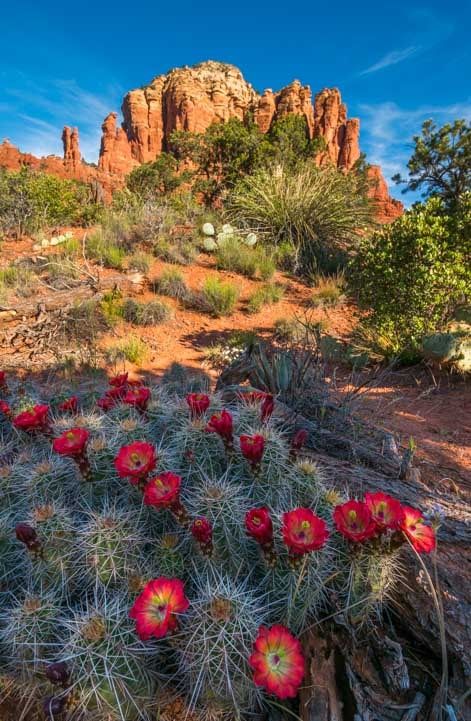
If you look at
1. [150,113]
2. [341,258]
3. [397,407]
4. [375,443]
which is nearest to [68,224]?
[341,258]

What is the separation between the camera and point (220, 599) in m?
1.12

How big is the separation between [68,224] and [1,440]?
12.0 meters

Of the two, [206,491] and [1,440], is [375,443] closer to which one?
[206,491]

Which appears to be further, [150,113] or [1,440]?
[150,113]

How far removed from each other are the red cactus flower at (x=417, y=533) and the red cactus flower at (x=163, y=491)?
700mm

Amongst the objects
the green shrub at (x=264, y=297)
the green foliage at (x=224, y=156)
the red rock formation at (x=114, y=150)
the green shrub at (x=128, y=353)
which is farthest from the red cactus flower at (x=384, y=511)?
the red rock formation at (x=114, y=150)

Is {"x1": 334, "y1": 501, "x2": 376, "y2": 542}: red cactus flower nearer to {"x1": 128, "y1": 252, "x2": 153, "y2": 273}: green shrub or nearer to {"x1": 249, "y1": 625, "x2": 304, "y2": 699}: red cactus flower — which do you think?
{"x1": 249, "y1": 625, "x2": 304, "y2": 699}: red cactus flower

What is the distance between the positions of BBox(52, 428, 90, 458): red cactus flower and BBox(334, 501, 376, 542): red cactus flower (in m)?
0.95

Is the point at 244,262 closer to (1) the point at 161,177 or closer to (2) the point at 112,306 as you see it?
(2) the point at 112,306

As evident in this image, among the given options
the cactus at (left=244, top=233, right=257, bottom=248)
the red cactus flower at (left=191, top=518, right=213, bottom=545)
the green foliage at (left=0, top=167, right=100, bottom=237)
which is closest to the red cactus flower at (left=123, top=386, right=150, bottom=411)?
the red cactus flower at (left=191, top=518, right=213, bottom=545)

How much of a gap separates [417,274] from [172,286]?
4.46m

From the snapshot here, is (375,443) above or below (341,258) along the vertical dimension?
below

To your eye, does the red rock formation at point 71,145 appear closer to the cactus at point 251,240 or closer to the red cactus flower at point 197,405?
the cactus at point 251,240

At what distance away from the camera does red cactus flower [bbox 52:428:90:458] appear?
1.46m
